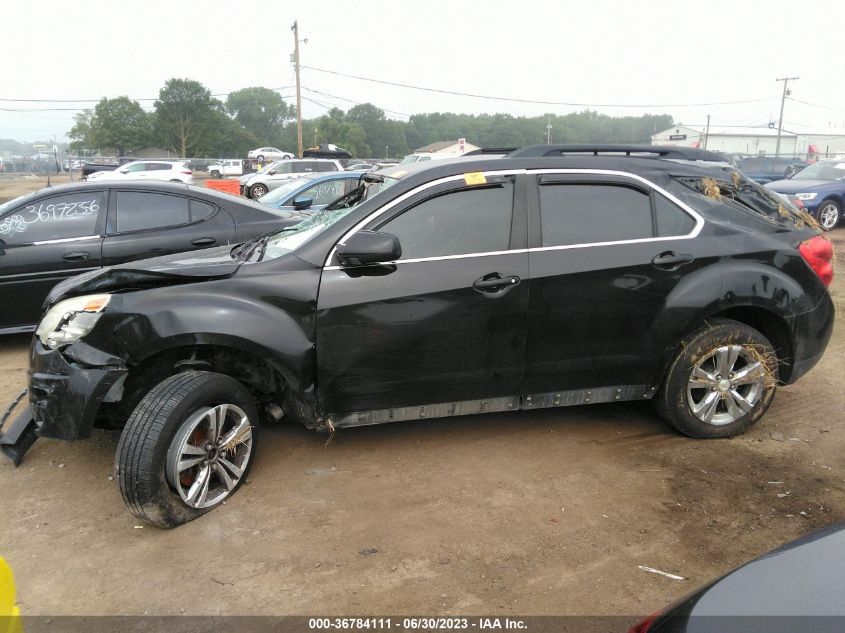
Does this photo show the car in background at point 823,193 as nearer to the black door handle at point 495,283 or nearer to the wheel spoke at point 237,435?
the black door handle at point 495,283

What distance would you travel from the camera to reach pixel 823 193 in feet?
45.8

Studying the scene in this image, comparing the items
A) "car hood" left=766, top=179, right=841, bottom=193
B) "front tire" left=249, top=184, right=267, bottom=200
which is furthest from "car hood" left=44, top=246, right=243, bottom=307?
"front tire" left=249, top=184, right=267, bottom=200

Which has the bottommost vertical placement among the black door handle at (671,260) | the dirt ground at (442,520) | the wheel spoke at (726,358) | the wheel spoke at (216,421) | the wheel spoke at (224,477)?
the dirt ground at (442,520)

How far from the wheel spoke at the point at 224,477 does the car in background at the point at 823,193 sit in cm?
1396

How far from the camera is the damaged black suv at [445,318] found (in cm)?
335

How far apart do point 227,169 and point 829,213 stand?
128 feet

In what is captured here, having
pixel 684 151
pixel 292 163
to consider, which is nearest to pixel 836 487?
pixel 684 151

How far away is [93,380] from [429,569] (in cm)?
191

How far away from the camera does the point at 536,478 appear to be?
3705 mm

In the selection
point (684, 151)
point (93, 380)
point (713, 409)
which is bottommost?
point (713, 409)

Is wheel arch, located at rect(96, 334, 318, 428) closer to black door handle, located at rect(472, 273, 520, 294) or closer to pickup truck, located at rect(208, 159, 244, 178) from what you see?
black door handle, located at rect(472, 273, 520, 294)

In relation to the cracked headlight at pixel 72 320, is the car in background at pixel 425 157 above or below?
above

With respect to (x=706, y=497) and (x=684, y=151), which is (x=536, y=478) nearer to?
(x=706, y=497)

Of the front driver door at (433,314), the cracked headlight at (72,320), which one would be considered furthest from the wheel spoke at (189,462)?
the cracked headlight at (72,320)
